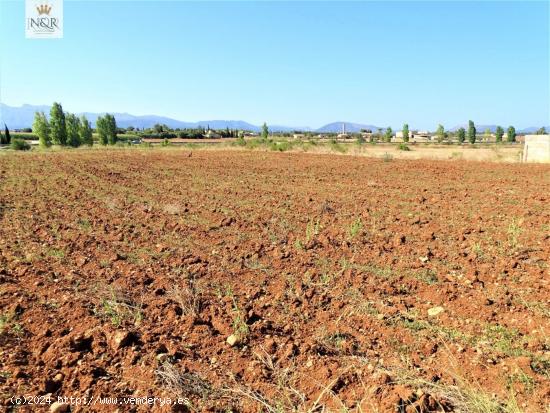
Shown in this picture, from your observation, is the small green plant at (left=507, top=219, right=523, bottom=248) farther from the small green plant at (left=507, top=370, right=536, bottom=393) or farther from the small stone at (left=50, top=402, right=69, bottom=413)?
the small stone at (left=50, top=402, right=69, bottom=413)

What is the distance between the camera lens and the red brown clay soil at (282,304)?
104 inches

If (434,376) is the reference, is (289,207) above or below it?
above

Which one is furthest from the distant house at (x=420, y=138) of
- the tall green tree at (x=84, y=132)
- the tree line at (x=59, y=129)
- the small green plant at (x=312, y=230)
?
the small green plant at (x=312, y=230)

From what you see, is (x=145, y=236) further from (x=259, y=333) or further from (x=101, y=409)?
(x=101, y=409)

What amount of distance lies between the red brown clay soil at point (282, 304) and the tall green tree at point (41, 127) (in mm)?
49397

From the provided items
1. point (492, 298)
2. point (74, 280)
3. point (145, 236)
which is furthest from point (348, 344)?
point (145, 236)

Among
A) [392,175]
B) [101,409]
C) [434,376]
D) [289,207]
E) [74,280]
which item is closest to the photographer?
[101,409]

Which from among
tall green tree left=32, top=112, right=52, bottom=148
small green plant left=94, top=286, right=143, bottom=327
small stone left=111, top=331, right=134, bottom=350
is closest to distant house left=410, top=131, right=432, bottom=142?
tall green tree left=32, top=112, right=52, bottom=148

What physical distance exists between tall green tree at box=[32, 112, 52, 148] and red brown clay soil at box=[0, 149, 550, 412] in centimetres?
4940

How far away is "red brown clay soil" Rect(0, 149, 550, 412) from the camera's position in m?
2.64

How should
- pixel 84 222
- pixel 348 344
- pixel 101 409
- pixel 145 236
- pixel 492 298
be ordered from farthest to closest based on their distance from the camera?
pixel 84 222 < pixel 145 236 < pixel 492 298 < pixel 348 344 < pixel 101 409

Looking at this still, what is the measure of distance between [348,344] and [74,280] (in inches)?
135

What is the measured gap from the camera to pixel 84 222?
732 cm

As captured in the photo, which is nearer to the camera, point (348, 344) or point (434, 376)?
point (434, 376)
